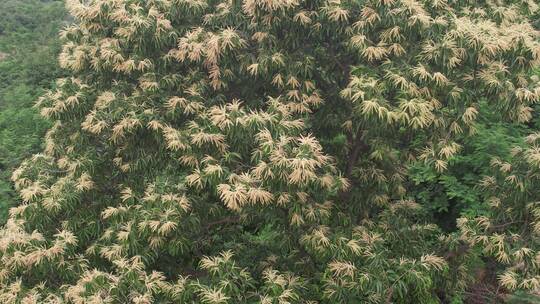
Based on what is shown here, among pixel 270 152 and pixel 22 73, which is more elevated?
pixel 270 152

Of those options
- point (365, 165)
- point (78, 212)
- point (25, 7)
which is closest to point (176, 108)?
point (78, 212)

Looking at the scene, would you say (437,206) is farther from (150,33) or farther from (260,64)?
(150,33)

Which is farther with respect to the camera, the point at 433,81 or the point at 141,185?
the point at 141,185

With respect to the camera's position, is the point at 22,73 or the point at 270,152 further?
the point at 22,73

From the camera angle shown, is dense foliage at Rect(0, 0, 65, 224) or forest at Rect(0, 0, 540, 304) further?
dense foliage at Rect(0, 0, 65, 224)

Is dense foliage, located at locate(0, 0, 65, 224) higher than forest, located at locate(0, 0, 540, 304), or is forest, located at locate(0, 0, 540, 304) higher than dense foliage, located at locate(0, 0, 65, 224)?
forest, located at locate(0, 0, 540, 304)
